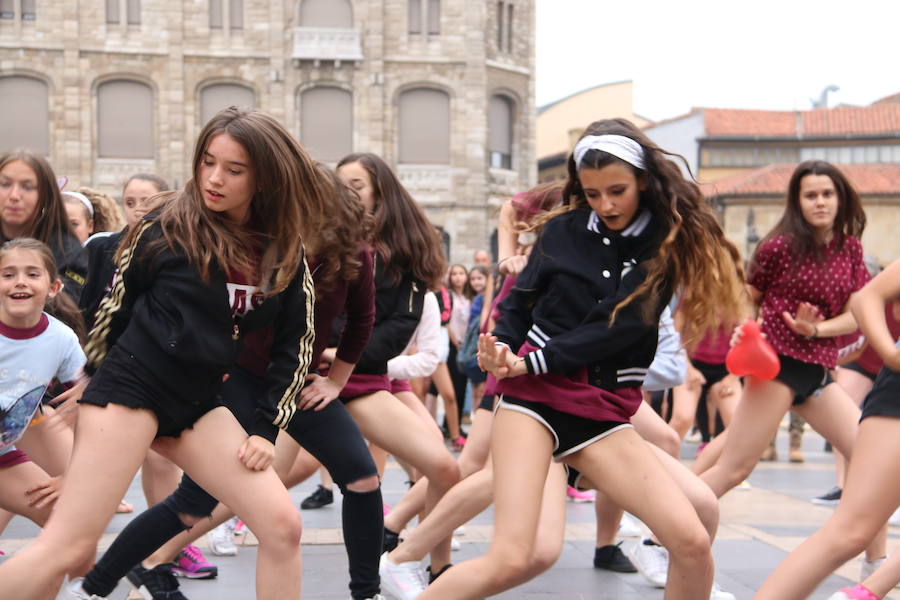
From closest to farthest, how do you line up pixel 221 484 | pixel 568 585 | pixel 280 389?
pixel 221 484
pixel 280 389
pixel 568 585

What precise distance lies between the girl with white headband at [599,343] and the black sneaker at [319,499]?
14.2 ft

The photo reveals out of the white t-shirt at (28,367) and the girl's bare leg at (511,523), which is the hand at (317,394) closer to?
the white t-shirt at (28,367)

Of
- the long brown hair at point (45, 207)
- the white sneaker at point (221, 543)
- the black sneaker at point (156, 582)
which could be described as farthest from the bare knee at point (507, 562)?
the long brown hair at point (45, 207)

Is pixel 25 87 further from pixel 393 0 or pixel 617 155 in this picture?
pixel 617 155

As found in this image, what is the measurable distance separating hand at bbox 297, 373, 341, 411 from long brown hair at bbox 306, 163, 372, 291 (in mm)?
396

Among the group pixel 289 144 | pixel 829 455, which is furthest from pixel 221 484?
pixel 829 455

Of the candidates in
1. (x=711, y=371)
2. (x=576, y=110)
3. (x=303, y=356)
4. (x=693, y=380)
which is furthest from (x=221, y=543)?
(x=576, y=110)

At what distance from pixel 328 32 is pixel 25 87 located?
390 inches

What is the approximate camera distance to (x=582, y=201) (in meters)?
4.12

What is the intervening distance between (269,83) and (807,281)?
32.8m

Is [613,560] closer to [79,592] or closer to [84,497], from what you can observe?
[79,592]

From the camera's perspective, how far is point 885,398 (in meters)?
3.80

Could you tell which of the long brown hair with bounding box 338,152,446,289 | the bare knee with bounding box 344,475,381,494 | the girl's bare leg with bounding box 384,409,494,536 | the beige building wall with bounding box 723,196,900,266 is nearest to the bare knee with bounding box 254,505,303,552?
the bare knee with bounding box 344,475,381,494

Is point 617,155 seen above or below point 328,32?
below
